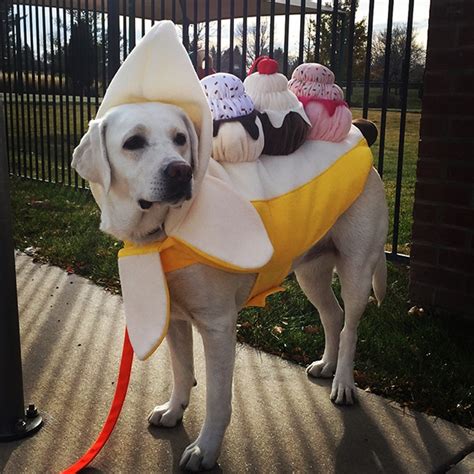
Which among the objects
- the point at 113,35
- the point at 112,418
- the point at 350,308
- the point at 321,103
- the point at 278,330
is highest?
the point at 113,35

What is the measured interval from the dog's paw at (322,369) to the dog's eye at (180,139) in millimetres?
1602

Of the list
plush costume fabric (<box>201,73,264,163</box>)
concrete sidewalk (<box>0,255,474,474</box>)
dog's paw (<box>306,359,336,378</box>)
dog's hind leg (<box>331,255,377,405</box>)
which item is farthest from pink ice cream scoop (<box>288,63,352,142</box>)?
concrete sidewalk (<box>0,255,474,474</box>)

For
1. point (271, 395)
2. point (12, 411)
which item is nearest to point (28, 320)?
point (12, 411)

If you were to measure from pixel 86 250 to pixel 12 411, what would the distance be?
9.72 feet

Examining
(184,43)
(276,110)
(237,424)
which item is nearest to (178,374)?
(237,424)

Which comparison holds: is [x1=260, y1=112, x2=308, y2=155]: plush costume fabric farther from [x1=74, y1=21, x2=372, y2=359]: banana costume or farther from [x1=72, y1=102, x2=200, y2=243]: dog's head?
[x1=72, y1=102, x2=200, y2=243]: dog's head

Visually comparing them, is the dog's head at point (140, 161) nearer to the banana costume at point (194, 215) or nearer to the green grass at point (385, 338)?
the banana costume at point (194, 215)

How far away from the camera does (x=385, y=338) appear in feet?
12.2

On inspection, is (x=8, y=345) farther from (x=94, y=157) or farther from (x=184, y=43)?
(x=184, y=43)

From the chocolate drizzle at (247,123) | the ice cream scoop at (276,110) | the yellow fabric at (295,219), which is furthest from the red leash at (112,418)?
the ice cream scoop at (276,110)

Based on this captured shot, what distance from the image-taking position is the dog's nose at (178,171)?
2162 millimetres

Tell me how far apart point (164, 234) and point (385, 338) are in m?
1.84

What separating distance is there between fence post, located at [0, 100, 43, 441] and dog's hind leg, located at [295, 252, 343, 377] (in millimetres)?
1482

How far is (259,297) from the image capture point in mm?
2896
